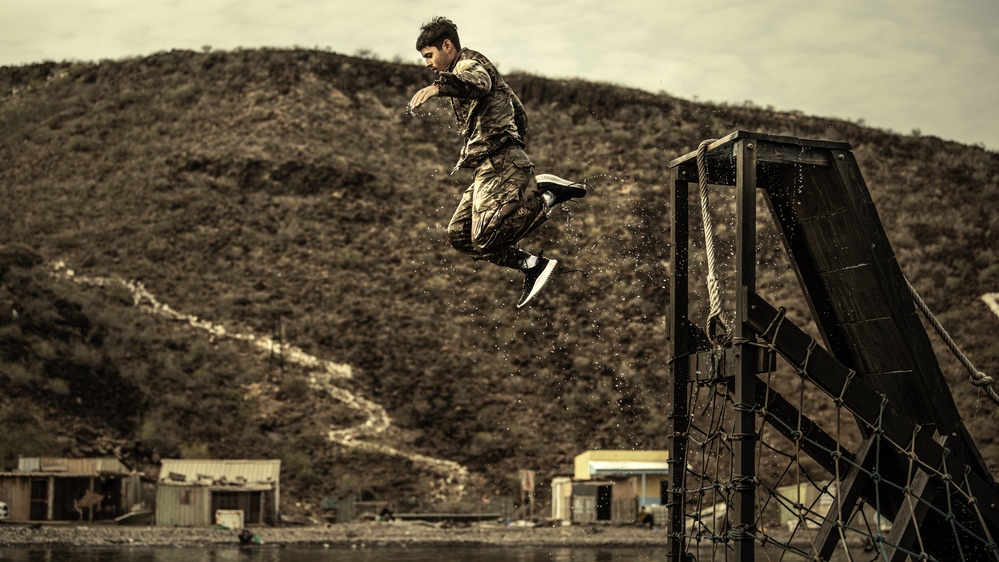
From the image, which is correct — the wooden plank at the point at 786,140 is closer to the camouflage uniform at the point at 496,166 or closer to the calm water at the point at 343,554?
the camouflage uniform at the point at 496,166

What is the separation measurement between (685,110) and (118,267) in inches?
1497

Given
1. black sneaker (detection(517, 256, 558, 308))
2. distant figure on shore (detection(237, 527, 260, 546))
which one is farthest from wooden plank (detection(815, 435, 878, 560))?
distant figure on shore (detection(237, 527, 260, 546))

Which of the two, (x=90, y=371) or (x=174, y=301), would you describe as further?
(x=174, y=301)

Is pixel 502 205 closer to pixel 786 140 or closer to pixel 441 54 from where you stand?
pixel 441 54

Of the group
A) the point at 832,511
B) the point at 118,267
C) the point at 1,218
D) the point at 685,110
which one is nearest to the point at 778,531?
the point at 832,511

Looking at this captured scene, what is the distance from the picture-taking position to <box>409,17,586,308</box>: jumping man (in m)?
7.80

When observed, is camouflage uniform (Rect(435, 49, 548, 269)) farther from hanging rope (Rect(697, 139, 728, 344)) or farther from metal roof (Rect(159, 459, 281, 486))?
metal roof (Rect(159, 459, 281, 486))

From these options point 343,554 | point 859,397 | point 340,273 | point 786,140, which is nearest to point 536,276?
point 786,140

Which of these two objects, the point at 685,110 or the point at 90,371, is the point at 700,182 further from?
the point at 685,110

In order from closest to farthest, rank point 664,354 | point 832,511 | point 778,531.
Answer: point 832,511
point 778,531
point 664,354

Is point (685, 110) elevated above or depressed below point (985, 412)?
above

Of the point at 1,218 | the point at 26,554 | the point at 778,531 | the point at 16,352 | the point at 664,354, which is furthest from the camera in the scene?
the point at 1,218

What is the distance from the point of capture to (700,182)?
27.0 feet

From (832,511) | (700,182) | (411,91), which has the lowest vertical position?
(832,511)
